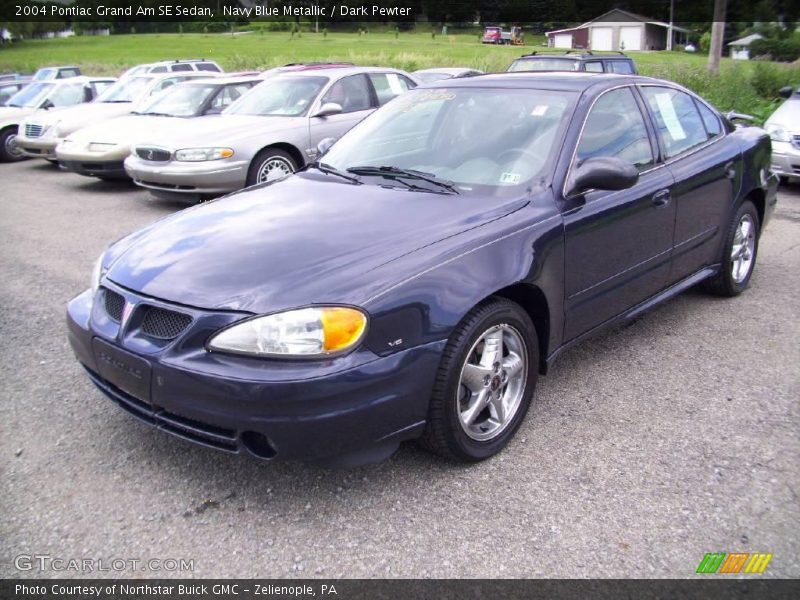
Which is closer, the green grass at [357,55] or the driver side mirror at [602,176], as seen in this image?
the driver side mirror at [602,176]

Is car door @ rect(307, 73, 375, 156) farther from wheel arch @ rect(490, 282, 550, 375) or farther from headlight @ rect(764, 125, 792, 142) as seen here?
wheel arch @ rect(490, 282, 550, 375)

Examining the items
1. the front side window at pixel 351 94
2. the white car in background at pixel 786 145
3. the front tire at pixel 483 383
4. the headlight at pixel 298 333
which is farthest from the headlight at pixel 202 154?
the white car in background at pixel 786 145

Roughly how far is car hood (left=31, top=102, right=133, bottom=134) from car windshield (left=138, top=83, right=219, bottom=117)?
1.61 m

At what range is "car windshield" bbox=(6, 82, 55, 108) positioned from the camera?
1493cm

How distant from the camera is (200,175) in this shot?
8281 mm

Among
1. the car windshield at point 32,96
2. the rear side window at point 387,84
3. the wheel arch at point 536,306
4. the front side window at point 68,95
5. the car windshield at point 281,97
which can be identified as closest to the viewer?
the wheel arch at point 536,306

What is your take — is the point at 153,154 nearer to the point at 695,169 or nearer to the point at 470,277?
the point at 695,169

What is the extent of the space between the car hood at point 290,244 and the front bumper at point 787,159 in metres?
7.21

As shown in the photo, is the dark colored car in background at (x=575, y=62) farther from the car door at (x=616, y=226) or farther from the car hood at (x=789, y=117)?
the car door at (x=616, y=226)

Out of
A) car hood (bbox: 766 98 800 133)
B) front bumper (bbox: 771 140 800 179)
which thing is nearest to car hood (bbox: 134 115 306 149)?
front bumper (bbox: 771 140 800 179)

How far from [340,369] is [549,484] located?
1.08 meters

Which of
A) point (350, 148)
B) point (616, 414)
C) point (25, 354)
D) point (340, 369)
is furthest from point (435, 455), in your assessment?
point (25, 354)

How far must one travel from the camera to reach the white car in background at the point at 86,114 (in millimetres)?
12484

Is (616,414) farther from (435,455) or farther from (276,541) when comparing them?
(276,541)
